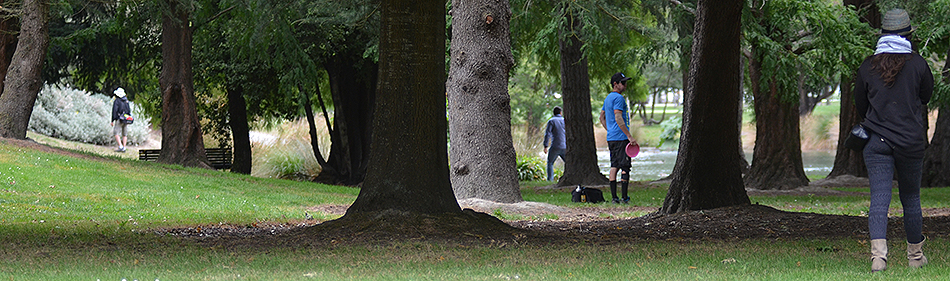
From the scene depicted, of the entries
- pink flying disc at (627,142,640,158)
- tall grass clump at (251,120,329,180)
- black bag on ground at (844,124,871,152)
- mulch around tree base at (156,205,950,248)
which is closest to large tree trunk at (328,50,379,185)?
tall grass clump at (251,120,329,180)

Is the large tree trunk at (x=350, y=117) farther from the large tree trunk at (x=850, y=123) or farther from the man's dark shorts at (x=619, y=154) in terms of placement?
the man's dark shorts at (x=619, y=154)

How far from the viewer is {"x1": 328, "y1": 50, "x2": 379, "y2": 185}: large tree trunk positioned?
859 inches

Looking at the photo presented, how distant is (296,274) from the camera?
210 inches

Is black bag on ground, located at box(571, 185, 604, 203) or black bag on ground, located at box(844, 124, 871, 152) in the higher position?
black bag on ground, located at box(844, 124, 871, 152)

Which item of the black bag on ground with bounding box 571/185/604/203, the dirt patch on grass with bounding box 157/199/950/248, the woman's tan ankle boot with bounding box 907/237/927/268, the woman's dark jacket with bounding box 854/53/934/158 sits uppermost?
the woman's dark jacket with bounding box 854/53/934/158

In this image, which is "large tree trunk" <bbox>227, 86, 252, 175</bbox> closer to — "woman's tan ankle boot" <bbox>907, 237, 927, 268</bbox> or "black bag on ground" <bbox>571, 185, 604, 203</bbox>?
"black bag on ground" <bbox>571, 185, 604, 203</bbox>

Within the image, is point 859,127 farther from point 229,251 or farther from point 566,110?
point 566,110

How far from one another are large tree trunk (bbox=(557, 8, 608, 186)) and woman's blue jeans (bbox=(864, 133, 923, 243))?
41.1ft

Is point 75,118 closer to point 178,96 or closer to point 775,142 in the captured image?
point 178,96

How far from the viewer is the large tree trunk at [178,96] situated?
18547 mm

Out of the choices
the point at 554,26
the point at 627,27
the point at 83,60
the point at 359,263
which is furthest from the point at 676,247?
the point at 83,60

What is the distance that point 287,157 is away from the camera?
965 inches

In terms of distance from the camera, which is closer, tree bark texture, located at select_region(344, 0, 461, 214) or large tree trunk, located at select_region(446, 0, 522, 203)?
tree bark texture, located at select_region(344, 0, 461, 214)

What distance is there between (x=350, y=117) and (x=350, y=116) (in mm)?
24
